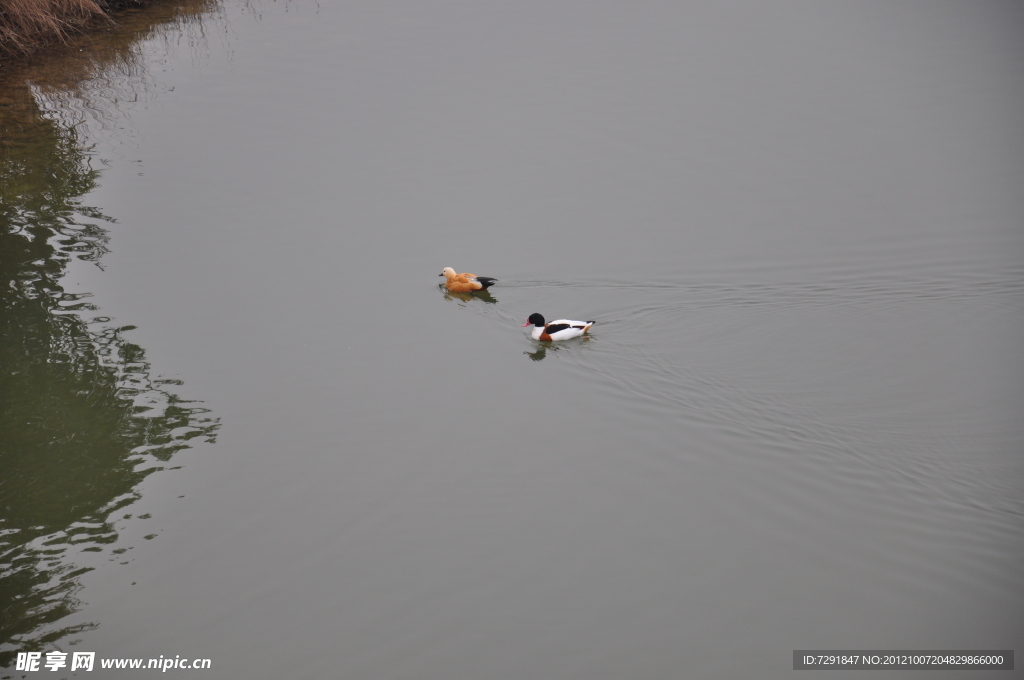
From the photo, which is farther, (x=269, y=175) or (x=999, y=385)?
(x=269, y=175)

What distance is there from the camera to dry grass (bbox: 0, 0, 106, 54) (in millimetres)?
17109

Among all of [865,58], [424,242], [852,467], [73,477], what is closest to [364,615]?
[73,477]

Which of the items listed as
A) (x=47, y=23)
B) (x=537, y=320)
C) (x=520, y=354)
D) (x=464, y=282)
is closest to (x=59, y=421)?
(x=464, y=282)

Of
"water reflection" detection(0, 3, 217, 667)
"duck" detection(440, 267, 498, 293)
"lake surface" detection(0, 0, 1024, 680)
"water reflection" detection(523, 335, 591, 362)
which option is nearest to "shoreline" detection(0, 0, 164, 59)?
"lake surface" detection(0, 0, 1024, 680)

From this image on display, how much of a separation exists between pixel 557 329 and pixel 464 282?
5.37 ft

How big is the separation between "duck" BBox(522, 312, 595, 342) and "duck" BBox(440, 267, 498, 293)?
98 cm

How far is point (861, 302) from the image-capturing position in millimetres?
10672

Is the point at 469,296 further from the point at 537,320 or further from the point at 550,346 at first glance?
the point at 550,346

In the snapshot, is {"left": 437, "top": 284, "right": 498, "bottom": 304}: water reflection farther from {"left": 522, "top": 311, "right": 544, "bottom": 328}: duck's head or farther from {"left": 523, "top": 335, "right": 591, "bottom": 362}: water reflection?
{"left": 523, "top": 335, "right": 591, "bottom": 362}: water reflection

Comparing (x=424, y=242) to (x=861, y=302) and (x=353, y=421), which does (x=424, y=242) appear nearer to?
(x=353, y=421)

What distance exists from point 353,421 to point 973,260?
8.36 m

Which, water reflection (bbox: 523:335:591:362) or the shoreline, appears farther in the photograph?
the shoreline

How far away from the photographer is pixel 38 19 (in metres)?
17.5

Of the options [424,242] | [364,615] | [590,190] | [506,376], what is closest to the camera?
[364,615]
